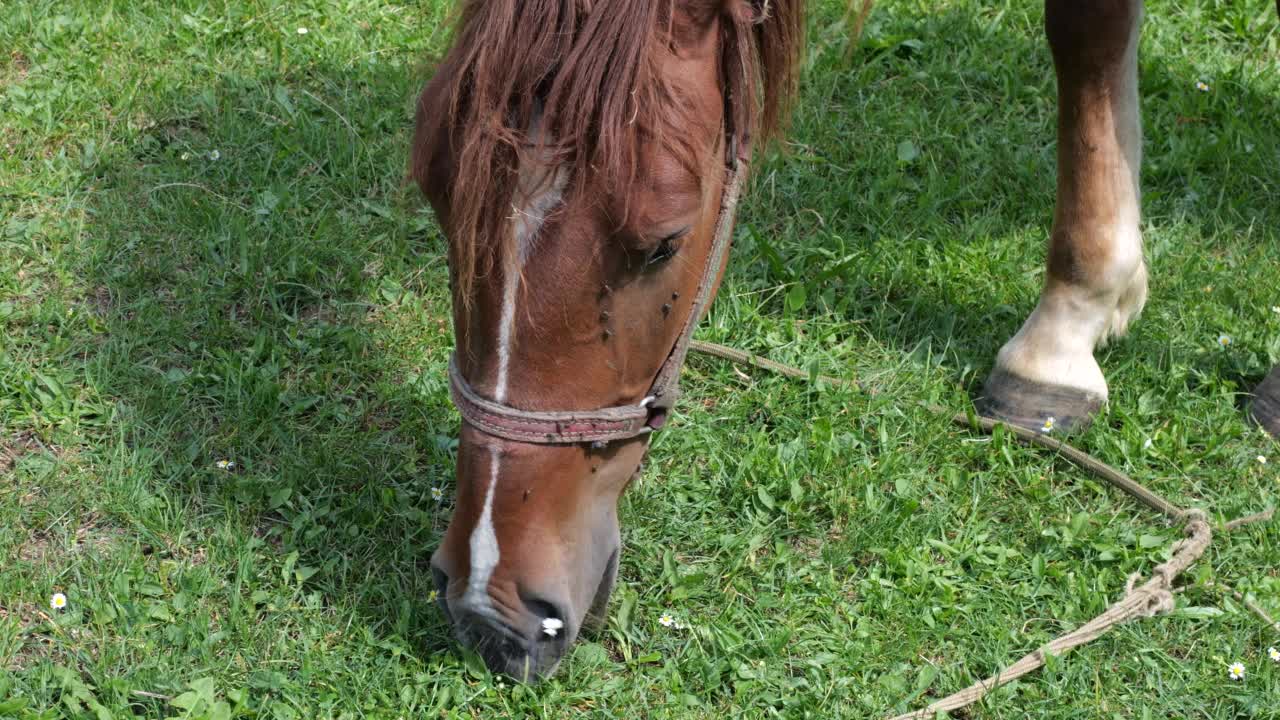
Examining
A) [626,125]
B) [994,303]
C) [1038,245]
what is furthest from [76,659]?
[1038,245]

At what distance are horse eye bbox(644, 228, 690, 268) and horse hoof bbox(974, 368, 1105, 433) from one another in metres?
1.51

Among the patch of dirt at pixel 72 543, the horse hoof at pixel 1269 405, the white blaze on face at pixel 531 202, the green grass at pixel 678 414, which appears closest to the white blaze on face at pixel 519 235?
the white blaze on face at pixel 531 202

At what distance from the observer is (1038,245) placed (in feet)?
12.0

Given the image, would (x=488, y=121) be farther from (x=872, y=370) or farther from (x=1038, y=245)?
(x=1038, y=245)

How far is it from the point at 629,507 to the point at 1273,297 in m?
2.10

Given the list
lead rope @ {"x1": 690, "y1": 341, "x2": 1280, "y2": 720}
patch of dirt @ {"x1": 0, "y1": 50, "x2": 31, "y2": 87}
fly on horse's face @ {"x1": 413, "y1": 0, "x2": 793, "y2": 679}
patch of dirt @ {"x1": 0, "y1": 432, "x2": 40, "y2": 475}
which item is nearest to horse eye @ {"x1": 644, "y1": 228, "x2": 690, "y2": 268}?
fly on horse's face @ {"x1": 413, "y1": 0, "x2": 793, "y2": 679}

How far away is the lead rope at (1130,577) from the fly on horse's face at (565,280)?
2.72ft

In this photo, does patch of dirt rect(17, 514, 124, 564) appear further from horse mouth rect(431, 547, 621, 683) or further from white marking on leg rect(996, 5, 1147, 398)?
white marking on leg rect(996, 5, 1147, 398)

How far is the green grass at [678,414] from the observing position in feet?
8.06

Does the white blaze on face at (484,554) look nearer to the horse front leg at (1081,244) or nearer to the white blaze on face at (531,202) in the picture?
the white blaze on face at (531,202)

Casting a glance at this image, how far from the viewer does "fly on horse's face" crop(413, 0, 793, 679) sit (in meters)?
1.79

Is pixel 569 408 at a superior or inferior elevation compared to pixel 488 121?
inferior

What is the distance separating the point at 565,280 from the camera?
1839 mm

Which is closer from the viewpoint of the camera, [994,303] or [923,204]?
[994,303]
